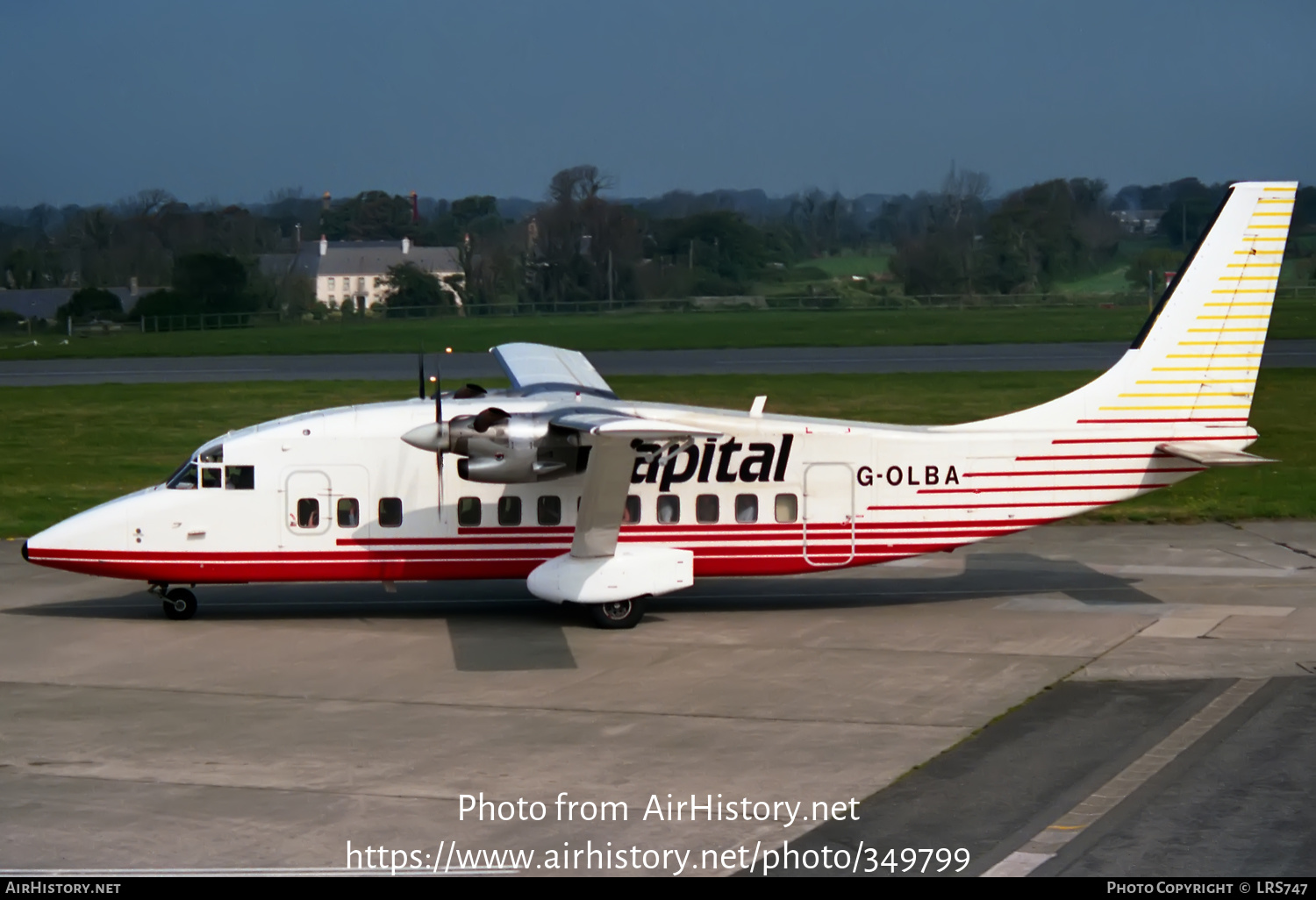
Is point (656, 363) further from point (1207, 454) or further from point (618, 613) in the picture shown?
point (1207, 454)

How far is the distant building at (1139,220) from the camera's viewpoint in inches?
3282

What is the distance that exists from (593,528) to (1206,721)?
7973 millimetres

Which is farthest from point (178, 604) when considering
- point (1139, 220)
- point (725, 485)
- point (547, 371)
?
point (1139, 220)

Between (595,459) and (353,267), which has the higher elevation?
(353,267)

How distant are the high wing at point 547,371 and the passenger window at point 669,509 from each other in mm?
2527

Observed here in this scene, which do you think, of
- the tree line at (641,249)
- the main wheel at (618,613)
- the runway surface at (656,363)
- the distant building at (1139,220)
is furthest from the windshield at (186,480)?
the distant building at (1139,220)

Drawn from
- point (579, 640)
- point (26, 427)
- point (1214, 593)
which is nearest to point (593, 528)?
point (579, 640)

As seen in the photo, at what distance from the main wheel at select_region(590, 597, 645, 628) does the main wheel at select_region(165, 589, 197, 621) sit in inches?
230

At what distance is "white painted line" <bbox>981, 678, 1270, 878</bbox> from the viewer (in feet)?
35.1

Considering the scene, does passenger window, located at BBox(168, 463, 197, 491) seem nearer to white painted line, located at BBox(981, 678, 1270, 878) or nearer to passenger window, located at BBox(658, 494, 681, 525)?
passenger window, located at BBox(658, 494, 681, 525)

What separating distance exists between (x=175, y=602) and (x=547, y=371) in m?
6.58

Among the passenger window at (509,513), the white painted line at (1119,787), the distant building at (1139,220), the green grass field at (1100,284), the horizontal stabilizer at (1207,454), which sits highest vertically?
the distant building at (1139,220)

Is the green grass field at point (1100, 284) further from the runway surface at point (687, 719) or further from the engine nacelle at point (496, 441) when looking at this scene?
the engine nacelle at point (496, 441)

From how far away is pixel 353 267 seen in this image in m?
82.2
